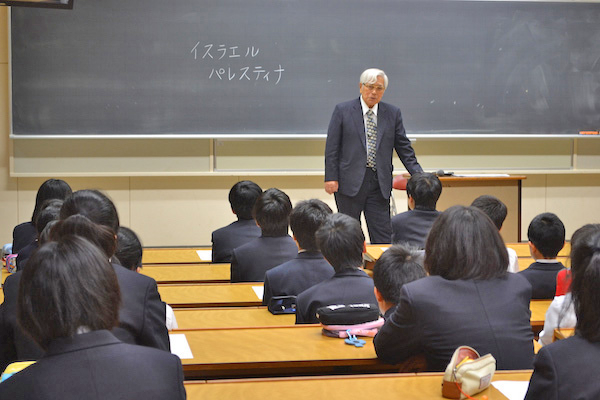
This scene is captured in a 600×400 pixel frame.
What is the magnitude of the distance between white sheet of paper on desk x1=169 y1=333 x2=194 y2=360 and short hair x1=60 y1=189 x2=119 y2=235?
51 centimetres

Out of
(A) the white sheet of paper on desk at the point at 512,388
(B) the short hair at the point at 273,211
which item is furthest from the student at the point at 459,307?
(B) the short hair at the point at 273,211

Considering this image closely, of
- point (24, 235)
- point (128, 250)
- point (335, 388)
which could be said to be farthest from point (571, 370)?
point (24, 235)

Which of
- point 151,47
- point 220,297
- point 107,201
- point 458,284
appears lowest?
point 220,297

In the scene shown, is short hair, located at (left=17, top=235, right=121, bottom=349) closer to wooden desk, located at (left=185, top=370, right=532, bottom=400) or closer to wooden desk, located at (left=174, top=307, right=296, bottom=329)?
wooden desk, located at (left=185, top=370, right=532, bottom=400)

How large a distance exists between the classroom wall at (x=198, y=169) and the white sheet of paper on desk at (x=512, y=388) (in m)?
5.14

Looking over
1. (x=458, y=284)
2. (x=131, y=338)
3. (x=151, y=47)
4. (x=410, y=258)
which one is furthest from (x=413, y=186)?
(x=151, y=47)

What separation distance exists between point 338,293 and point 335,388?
2.75ft

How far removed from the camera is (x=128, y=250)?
279cm

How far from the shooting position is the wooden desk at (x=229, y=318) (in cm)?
282

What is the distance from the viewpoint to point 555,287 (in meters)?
3.38

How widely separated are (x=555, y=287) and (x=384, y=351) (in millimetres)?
1452

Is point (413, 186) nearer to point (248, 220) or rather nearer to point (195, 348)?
point (248, 220)

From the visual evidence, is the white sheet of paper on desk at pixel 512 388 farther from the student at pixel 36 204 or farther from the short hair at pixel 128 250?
the student at pixel 36 204

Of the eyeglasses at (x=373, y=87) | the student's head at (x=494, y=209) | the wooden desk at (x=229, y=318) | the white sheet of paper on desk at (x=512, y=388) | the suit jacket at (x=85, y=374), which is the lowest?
the wooden desk at (x=229, y=318)
